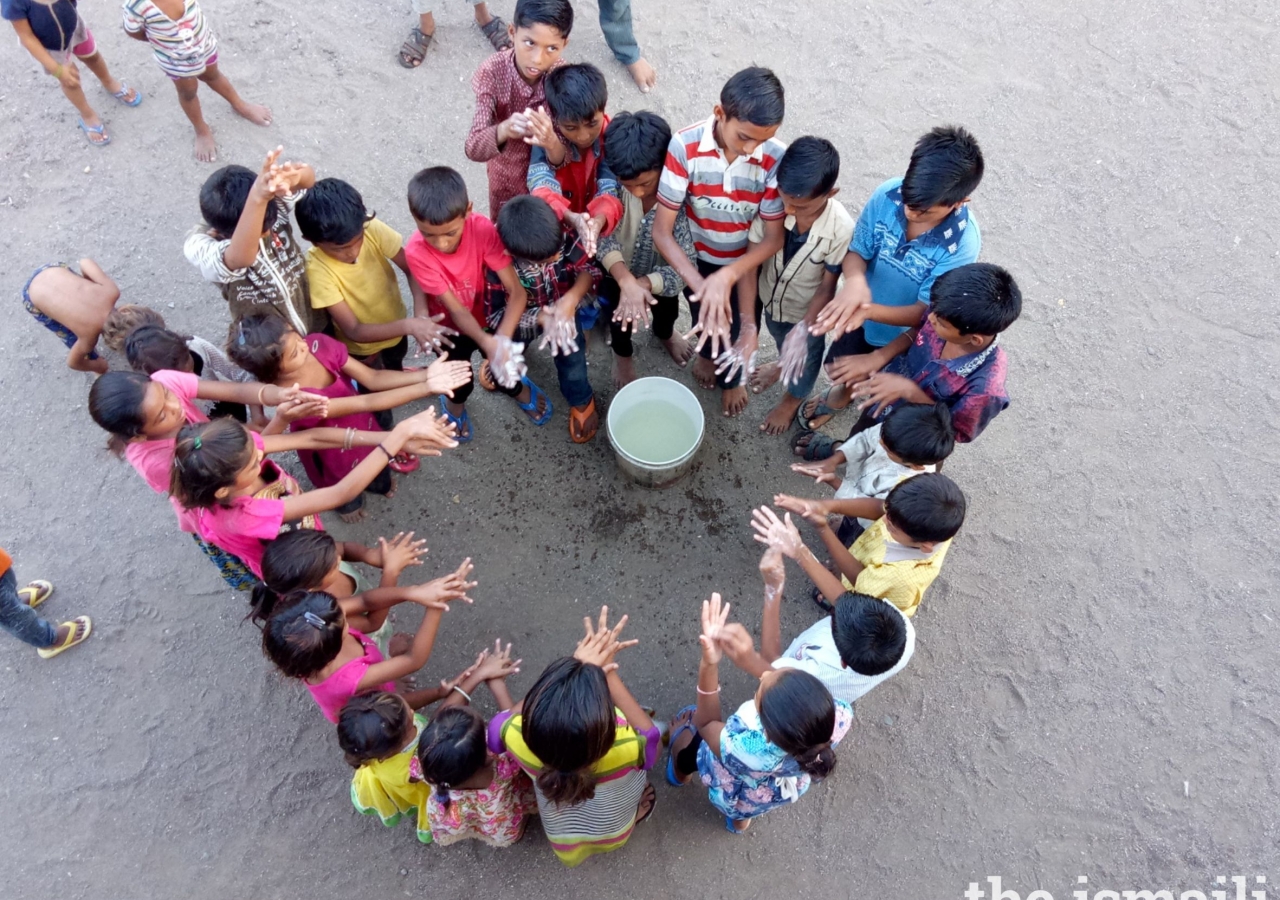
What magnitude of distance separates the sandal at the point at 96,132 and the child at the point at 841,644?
4183mm

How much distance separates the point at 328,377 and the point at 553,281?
2.88 ft

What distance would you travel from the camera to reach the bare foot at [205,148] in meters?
3.98

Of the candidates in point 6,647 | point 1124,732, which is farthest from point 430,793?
point 1124,732

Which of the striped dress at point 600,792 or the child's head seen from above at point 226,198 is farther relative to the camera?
the child's head seen from above at point 226,198

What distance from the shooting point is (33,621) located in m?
2.69

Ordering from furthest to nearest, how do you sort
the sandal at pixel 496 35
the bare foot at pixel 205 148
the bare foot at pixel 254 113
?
the sandal at pixel 496 35 → the bare foot at pixel 254 113 → the bare foot at pixel 205 148

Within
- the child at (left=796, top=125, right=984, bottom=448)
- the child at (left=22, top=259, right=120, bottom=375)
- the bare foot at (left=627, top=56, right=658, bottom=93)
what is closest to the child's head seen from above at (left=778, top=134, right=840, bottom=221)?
the child at (left=796, top=125, right=984, bottom=448)

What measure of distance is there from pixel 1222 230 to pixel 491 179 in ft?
12.3

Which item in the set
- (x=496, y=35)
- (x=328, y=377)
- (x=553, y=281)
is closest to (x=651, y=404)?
(x=553, y=281)

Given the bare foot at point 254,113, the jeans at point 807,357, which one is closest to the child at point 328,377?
the jeans at point 807,357

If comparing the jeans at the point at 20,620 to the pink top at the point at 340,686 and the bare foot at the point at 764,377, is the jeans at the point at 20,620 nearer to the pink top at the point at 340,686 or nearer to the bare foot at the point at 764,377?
the pink top at the point at 340,686

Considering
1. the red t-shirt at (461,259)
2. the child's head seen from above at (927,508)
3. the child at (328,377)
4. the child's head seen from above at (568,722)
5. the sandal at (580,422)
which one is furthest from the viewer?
the sandal at (580,422)

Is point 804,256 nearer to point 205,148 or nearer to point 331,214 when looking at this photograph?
point 331,214

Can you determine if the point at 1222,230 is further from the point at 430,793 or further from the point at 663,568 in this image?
the point at 430,793
